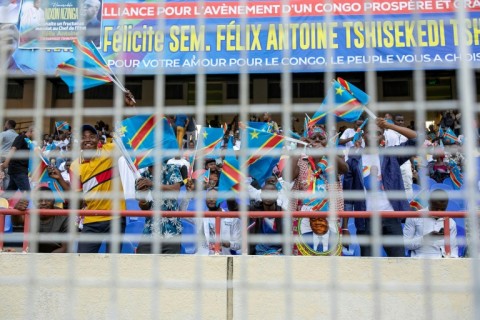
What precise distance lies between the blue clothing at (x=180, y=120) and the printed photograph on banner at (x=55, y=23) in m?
0.39

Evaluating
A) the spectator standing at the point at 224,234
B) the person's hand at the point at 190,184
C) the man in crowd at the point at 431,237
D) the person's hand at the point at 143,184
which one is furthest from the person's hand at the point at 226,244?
the person's hand at the point at 143,184

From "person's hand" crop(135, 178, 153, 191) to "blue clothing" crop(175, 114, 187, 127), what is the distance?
0.40 meters

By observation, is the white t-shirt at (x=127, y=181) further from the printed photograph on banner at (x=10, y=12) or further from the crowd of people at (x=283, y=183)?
the printed photograph on banner at (x=10, y=12)

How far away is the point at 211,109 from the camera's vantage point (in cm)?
155

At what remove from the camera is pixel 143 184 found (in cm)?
201

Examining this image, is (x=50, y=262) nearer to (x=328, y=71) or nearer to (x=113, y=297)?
(x=113, y=297)

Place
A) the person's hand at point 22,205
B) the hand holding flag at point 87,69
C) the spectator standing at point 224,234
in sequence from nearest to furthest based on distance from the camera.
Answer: the hand holding flag at point 87,69, the person's hand at point 22,205, the spectator standing at point 224,234

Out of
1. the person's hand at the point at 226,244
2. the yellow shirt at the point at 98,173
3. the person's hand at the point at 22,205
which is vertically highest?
the yellow shirt at the point at 98,173

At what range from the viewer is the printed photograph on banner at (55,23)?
1562 millimetres

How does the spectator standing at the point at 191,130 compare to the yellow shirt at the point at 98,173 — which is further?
the yellow shirt at the point at 98,173

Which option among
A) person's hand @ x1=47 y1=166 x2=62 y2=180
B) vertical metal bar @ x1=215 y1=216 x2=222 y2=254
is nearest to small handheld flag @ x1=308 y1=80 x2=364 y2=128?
person's hand @ x1=47 y1=166 x2=62 y2=180

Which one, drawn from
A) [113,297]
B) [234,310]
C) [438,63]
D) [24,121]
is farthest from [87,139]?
[438,63]

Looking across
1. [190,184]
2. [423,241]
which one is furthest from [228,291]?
[423,241]

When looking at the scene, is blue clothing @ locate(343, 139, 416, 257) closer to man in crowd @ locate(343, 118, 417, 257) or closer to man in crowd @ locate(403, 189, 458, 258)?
man in crowd @ locate(343, 118, 417, 257)
